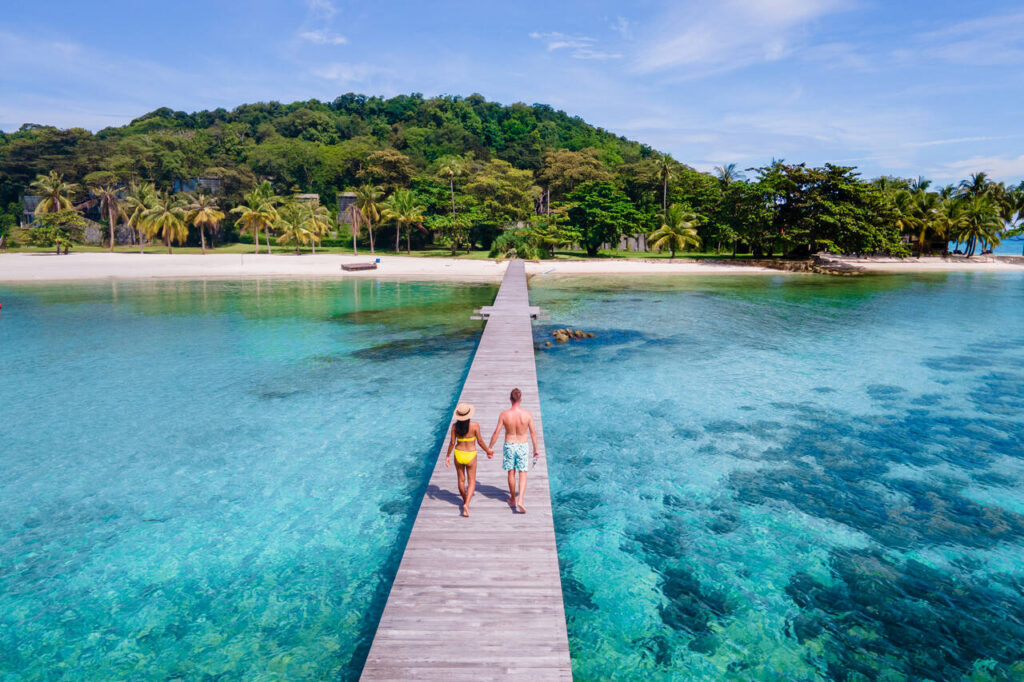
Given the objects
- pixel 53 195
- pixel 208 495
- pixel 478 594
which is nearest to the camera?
pixel 478 594

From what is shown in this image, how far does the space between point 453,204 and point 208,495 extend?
55831 millimetres

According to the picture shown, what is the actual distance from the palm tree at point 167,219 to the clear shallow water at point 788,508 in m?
59.2

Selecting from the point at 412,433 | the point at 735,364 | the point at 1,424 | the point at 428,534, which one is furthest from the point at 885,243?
the point at 1,424

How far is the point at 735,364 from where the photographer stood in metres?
20.0

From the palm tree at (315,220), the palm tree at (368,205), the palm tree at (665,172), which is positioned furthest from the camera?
the palm tree at (665,172)

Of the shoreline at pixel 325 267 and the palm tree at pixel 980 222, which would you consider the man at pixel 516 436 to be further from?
the palm tree at pixel 980 222

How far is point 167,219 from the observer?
6266 cm

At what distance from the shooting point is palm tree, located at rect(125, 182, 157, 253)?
63513 mm

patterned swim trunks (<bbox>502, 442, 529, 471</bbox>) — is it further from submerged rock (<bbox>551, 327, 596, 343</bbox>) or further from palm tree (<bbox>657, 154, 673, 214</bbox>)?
palm tree (<bbox>657, 154, 673, 214</bbox>)

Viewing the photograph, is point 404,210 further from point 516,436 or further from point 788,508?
point 516,436

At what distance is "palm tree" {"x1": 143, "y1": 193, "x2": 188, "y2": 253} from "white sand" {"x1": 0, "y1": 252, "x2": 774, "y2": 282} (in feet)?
18.5

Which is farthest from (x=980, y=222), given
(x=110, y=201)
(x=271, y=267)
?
(x=110, y=201)

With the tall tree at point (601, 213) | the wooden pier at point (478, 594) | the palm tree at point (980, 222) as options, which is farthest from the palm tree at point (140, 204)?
the palm tree at point (980, 222)

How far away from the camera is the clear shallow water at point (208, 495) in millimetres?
6918
